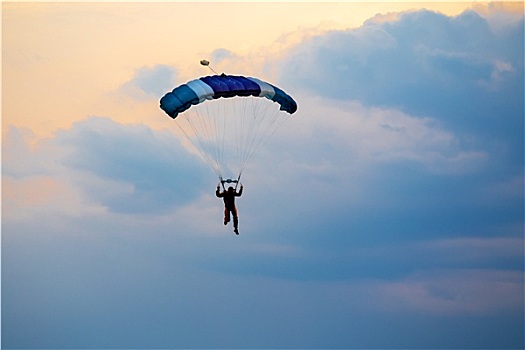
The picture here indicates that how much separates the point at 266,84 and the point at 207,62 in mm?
4064

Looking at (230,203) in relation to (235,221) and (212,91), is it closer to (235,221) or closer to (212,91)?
(235,221)

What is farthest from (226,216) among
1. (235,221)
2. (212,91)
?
(212,91)

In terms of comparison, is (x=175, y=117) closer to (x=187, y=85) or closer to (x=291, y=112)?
(x=187, y=85)

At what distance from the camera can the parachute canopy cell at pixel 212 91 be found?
4341cm

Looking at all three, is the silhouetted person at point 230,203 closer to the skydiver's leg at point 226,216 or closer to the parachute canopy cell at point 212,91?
the skydiver's leg at point 226,216

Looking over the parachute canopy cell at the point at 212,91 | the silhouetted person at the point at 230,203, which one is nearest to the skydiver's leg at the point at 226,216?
the silhouetted person at the point at 230,203

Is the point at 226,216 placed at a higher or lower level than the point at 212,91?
lower

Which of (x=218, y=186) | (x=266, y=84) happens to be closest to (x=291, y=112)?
(x=266, y=84)

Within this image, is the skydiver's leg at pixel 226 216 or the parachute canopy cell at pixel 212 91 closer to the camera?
the parachute canopy cell at pixel 212 91

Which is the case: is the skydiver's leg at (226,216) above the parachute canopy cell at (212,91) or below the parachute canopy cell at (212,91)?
below

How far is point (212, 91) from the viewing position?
43438 millimetres

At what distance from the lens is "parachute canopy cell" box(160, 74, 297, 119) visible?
142 ft

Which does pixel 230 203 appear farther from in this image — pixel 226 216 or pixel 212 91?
pixel 212 91

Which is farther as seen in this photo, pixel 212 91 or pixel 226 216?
pixel 226 216
